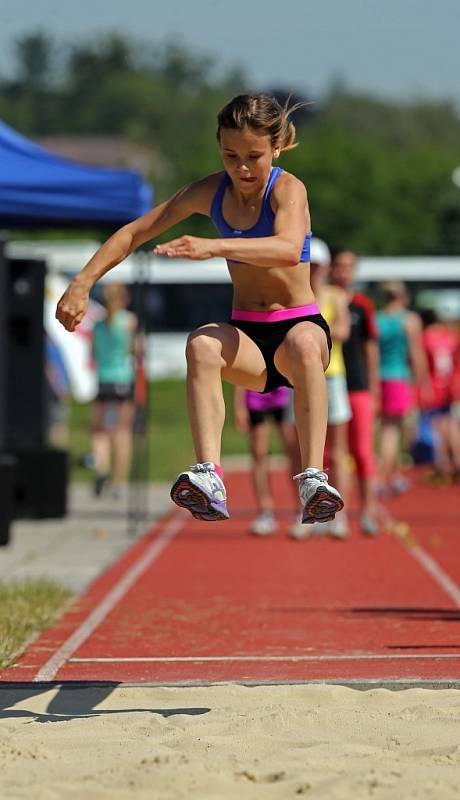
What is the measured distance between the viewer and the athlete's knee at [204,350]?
6684 millimetres

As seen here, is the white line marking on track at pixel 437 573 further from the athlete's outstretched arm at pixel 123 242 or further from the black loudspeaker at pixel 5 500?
the athlete's outstretched arm at pixel 123 242

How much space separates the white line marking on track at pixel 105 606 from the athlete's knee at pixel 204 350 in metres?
1.55

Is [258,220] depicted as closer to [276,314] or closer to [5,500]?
[276,314]

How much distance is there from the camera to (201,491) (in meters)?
6.61

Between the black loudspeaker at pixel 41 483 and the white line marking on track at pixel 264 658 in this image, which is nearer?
the white line marking on track at pixel 264 658

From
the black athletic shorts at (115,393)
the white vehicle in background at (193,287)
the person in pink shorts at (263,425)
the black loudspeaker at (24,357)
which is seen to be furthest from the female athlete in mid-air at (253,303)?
the white vehicle in background at (193,287)

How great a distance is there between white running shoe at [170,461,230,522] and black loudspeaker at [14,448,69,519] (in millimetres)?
7993

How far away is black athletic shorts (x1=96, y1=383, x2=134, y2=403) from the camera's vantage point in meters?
17.5

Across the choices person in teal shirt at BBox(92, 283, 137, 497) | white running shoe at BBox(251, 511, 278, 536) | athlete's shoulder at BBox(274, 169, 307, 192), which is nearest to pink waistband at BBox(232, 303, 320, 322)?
athlete's shoulder at BBox(274, 169, 307, 192)

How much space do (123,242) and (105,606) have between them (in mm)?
3321

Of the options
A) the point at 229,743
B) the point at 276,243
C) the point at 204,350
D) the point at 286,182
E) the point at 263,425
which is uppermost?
the point at 286,182

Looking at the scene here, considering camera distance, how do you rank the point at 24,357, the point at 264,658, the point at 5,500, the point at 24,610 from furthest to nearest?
the point at 24,357 < the point at 5,500 < the point at 24,610 < the point at 264,658

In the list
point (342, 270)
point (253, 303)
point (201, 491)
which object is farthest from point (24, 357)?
point (201, 491)

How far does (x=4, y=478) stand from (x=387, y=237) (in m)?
77.3
